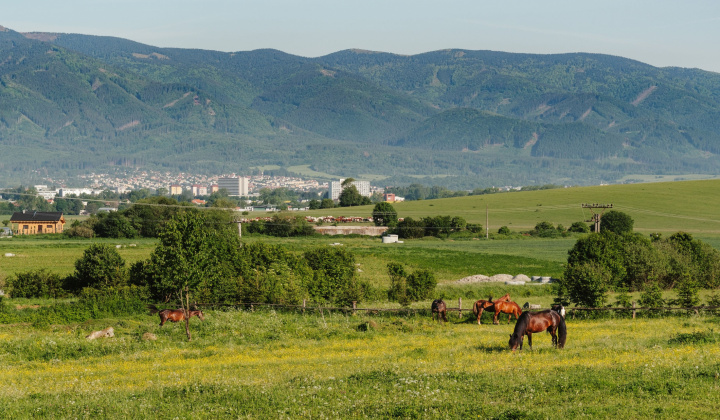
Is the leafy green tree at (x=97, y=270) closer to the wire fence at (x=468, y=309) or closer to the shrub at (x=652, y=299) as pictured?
the wire fence at (x=468, y=309)

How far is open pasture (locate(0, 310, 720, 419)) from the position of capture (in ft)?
55.2

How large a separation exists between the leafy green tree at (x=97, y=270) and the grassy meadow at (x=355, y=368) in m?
10.8

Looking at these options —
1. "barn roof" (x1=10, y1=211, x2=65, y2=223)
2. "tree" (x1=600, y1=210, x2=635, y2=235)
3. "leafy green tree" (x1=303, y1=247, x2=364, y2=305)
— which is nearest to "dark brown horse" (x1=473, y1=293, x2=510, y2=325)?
"leafy green tree" (x1=303, y1=247, x2=364, y2=305)

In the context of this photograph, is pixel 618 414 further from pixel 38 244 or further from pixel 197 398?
pixel 38 244

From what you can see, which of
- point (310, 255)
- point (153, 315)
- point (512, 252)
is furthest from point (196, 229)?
point (512, 252)

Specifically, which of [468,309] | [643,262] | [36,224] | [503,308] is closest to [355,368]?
[503,308]

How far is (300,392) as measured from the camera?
60.1 feet

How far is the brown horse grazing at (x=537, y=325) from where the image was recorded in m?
23.3

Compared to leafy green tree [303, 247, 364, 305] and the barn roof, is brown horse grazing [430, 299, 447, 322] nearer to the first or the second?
leafy green tree [303, 247, 364, 305]

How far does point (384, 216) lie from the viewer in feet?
459

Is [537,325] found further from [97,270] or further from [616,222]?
[616,222]

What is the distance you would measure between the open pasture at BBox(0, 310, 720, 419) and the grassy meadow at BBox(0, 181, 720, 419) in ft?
0.18

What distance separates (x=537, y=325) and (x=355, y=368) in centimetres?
593

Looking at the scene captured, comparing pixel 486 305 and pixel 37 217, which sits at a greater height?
pixel 486 305
